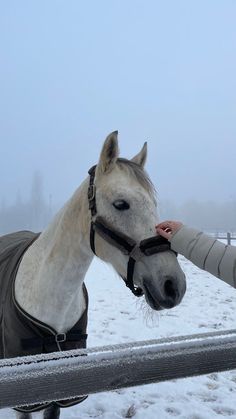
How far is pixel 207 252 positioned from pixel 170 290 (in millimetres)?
396

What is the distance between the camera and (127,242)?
2.31 meters

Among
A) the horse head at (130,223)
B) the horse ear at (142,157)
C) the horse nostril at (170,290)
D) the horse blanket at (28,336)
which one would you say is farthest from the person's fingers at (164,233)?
the horse blanket at (28,336)

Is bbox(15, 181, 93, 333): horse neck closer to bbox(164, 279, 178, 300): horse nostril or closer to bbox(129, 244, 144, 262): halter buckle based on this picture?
bbox(129, 244, 144, 262): halter buckle

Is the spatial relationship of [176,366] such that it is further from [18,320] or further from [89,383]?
[18,320]

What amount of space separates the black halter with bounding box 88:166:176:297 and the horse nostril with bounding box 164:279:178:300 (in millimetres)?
188

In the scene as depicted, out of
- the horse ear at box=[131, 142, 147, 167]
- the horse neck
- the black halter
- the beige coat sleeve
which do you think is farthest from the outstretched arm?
the horse ear at box=[131, 142, 147, 167]

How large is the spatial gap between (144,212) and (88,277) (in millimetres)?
9579

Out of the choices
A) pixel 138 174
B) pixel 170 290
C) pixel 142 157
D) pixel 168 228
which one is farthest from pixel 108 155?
pixel 170 290

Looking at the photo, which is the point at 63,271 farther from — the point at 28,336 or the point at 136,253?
the point at 136,253

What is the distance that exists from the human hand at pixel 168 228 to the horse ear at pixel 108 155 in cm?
64

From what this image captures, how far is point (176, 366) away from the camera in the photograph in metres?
1.48

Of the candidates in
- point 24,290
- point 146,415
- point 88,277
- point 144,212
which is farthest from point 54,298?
point 88,277

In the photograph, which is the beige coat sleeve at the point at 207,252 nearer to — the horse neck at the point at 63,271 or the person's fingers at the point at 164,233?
the person's fingers at the point at 164,233

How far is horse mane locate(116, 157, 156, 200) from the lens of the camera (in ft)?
8.15
